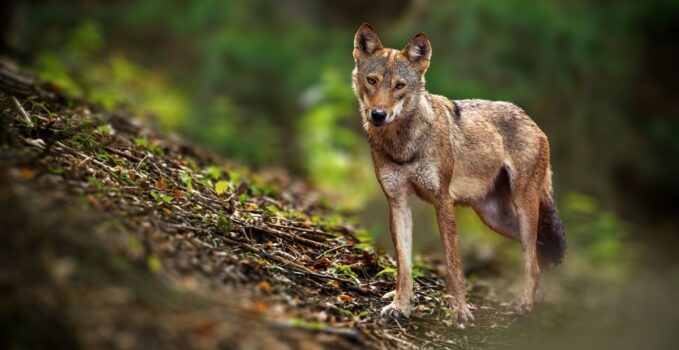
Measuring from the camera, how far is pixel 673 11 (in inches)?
460

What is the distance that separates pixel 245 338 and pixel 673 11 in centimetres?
1084

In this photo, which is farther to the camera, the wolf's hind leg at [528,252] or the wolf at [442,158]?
the wolf's hind leg at [528,252]

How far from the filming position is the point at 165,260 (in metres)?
3.67

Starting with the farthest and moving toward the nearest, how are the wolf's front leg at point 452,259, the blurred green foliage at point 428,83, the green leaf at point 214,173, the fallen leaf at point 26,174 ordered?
the blurred green foliage at point 428,83 → the green leaf at point 214,173 → the wolf's front leg at point 452,259 → the fallen leaf at point 26,174

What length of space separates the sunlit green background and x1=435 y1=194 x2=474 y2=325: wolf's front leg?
4.08m

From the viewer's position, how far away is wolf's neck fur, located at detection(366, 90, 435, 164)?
16.1 feet

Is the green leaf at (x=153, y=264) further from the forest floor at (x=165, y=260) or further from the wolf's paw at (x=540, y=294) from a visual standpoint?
the wolf's paw at (x=540, y=294)

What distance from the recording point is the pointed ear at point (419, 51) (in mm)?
4954

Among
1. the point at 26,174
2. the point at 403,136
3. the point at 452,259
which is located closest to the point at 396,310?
the point at 452,259

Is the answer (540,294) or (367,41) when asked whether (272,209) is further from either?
(540,294)

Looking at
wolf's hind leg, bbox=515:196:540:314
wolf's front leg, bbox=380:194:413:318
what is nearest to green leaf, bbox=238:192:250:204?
wolf's front leg, bbox=380:194:413:318

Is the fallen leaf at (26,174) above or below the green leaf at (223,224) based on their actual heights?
below

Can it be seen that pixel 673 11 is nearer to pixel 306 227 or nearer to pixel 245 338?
pixel 306 227

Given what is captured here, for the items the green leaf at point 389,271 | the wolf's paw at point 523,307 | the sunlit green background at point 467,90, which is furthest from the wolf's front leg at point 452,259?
the sunlit green background at point 467,90
